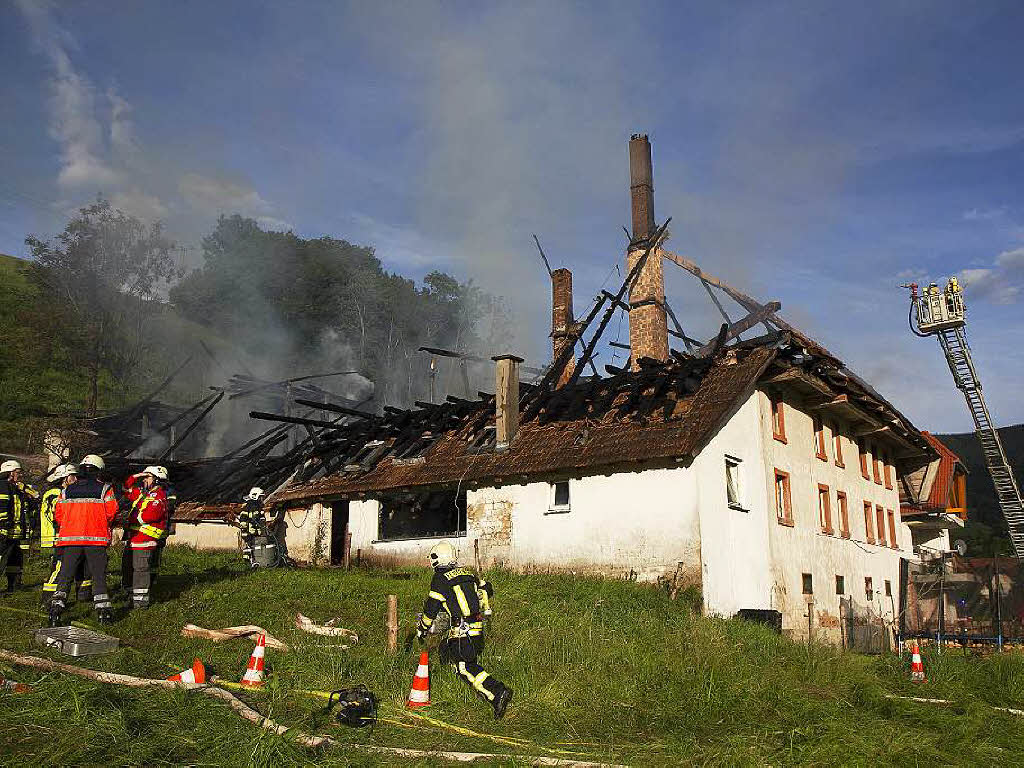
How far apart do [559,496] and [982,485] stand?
208ft

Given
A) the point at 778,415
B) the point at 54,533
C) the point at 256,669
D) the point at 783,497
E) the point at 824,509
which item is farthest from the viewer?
the point at 824,509

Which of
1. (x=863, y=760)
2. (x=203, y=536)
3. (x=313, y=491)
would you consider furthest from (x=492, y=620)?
(x=203, y=536)

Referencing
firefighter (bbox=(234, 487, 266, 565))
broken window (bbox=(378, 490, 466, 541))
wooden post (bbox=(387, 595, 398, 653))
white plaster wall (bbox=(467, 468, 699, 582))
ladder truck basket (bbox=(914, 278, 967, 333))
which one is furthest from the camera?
ladder truck basket (bbox=(914, 278, 967, 333))

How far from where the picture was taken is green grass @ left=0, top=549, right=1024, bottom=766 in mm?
6266

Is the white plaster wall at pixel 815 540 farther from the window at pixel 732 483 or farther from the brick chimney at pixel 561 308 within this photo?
the brick chimney at pixel 561 308

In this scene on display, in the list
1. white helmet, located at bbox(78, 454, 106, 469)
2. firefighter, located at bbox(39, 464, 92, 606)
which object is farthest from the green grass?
white helmet, located at bbox(78, 454, 106, 469)

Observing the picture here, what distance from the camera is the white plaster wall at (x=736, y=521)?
1684 centimetres

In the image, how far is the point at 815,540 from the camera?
21.8 meters

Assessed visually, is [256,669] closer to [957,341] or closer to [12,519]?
[12,519]

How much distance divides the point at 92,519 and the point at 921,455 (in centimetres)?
2912

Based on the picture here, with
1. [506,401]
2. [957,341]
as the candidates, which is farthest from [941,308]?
[506,401]

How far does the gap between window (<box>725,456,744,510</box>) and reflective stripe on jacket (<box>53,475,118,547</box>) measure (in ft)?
40.4

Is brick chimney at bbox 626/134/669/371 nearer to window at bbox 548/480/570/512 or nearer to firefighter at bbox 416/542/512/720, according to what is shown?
window at bbox 548/480/570/512

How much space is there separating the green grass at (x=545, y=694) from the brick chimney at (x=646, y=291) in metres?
14.6
